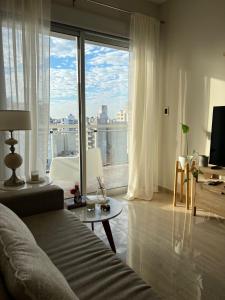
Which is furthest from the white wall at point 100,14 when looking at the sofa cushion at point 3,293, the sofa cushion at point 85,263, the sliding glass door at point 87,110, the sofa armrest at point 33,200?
the sofa cushion at point 3,293

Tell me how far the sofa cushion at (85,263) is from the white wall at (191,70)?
7.40 ft

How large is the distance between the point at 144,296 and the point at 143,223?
1.81m

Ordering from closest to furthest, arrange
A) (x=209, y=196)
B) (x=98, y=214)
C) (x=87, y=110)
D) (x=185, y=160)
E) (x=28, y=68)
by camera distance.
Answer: (x=98, y=214) < (x=28, y=68) < (x=209, y=196) < (x=185, y=160) < (x=87, y=110)

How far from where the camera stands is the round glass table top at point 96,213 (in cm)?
196

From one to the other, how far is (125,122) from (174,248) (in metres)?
2.14

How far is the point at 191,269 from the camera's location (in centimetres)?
197

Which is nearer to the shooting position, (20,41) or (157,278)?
(157,278)

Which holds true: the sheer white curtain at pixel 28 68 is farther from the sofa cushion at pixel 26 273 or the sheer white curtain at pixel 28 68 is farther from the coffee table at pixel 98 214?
the sofa cushion at pixel 26 273

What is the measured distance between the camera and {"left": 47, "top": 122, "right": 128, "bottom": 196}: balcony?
3461 mm

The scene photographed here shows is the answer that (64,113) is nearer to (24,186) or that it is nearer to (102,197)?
(24,186)

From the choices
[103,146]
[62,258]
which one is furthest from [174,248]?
[103,146]

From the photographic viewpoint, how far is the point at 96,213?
2.09m

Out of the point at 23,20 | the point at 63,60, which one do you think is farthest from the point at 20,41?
the point at 63,60

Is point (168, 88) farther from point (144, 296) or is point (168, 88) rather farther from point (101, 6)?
point (144, 296)
